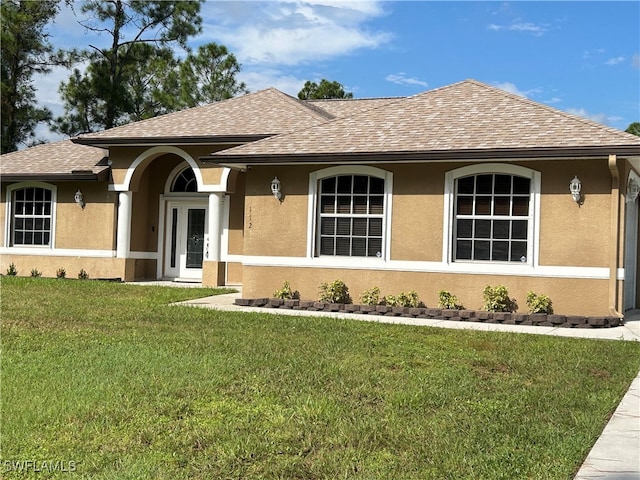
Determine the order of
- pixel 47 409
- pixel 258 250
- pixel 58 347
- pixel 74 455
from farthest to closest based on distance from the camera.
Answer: pixel 258 250 < pixel 58 347 < pixel 47 409 < pixel 74 455

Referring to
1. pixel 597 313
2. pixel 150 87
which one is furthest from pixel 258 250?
pixel 150 87

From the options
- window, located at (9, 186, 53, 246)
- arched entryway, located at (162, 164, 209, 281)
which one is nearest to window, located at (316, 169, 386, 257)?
arched entryway, located at (162, 164, 209, 281)

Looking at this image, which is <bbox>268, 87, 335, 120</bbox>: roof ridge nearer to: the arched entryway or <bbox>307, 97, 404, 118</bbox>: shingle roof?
<bbox>307, 97, 404, 118</bbox>: shingle roof

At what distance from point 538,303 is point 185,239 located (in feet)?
34.7

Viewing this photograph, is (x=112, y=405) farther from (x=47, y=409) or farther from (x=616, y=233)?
(x=616, y=233)

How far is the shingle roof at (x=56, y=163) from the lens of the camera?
1934cm

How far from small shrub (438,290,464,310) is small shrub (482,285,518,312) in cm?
56

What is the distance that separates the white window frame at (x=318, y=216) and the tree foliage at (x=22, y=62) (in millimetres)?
20928

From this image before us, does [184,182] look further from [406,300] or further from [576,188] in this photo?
[576,188]

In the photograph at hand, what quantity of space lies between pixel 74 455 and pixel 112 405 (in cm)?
109

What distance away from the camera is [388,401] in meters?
6.45

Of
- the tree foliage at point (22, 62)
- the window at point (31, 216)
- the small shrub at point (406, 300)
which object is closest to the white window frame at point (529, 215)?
the small shrub at point (406, 300)

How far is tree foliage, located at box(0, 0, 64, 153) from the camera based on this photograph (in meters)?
29.8

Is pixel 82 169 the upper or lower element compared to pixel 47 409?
upper
